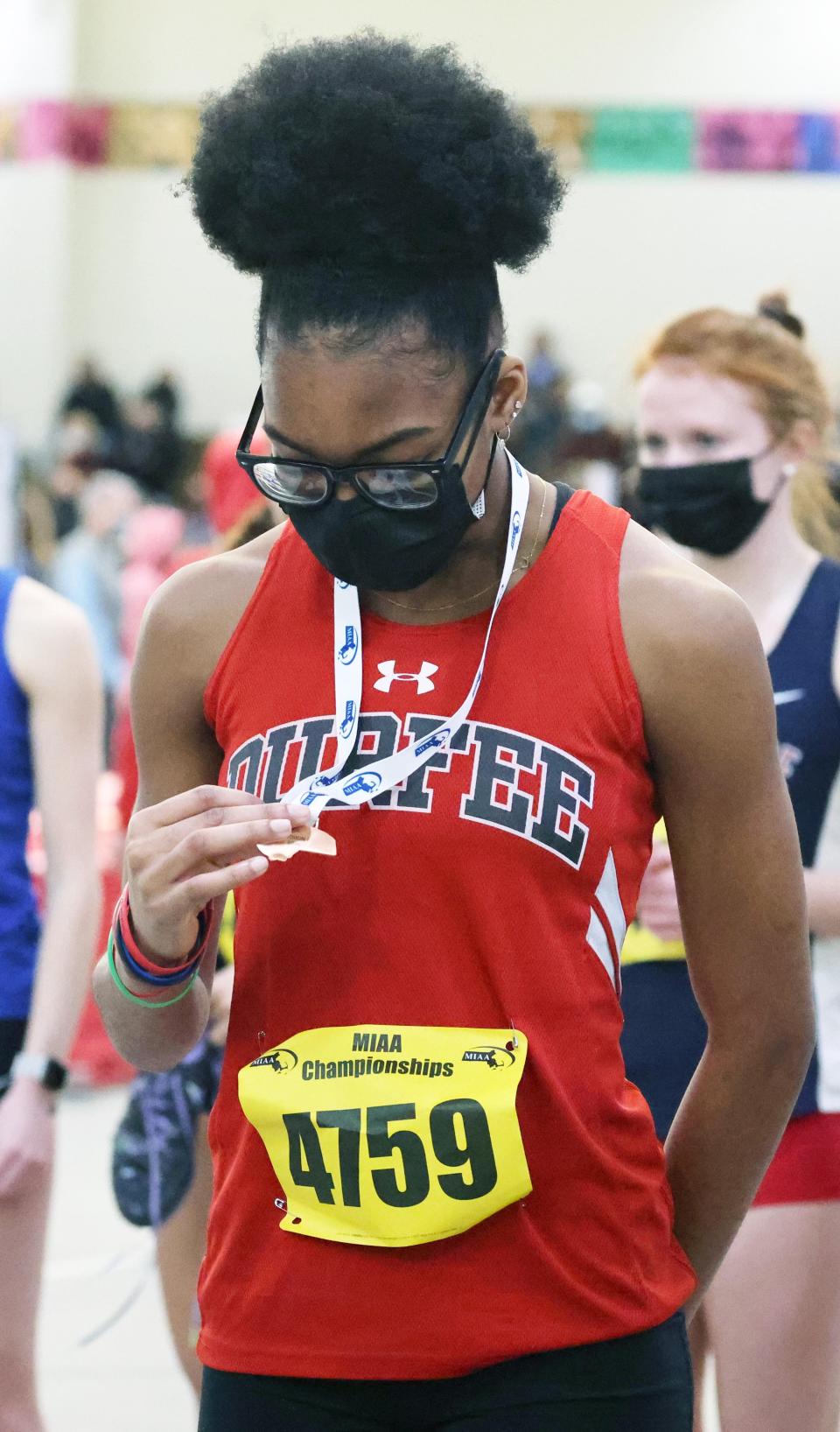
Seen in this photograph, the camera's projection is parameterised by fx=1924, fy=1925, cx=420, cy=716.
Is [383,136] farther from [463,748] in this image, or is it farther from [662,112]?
[662,112]

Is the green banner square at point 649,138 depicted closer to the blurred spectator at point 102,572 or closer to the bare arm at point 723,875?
the blurred spectator at point 102,572

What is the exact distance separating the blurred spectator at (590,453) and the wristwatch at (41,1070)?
12595 mm

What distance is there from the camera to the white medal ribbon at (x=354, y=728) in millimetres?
1712

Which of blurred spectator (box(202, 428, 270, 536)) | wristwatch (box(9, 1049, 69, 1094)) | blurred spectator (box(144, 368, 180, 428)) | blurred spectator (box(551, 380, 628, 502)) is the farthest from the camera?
blurred spectator (box(144, 368, 180, 428))

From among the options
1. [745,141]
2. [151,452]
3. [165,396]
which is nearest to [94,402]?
[165,396]

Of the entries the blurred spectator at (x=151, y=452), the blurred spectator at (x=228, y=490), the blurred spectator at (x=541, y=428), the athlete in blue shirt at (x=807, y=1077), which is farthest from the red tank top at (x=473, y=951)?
the blurred spectator at (x=151, y=452)

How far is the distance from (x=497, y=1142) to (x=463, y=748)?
1.15 feet

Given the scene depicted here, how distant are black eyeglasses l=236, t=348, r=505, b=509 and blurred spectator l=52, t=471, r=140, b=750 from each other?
772 cm

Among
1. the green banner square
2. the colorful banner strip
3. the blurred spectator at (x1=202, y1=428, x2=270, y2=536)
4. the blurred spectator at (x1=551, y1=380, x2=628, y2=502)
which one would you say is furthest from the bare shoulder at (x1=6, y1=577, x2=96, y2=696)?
the green banner square

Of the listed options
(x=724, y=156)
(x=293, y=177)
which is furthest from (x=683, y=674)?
(x=724, y=156)

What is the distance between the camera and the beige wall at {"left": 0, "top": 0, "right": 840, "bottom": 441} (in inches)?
739

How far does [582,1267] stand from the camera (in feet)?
5.71

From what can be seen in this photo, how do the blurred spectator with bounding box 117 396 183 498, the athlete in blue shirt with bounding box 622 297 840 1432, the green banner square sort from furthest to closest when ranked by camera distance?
the green banner square < the blurred spectator with bounding box 117 396 183 498 < the athlete in blue shirt with bounding box 622 297 840 1432

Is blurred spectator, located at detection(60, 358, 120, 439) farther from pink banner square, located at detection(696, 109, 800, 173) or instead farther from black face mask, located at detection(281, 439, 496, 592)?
black face mask, located at detection(281, 439, 496, 592)
